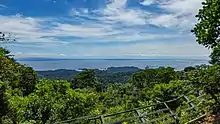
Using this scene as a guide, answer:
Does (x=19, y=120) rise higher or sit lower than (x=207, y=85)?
lower

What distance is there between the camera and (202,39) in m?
7.84

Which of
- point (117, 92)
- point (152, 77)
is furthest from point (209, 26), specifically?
point (117, 92)

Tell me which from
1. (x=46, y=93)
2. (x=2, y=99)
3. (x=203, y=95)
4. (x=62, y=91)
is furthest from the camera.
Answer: (x=62, y=91)

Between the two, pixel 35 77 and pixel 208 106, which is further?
pixel 35 77

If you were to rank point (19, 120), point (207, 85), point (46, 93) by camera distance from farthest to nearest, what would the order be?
point (46, 93), point (19, 120), point (207, 85)

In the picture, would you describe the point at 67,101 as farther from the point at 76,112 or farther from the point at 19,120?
the point at 19,120

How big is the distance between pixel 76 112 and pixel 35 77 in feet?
107

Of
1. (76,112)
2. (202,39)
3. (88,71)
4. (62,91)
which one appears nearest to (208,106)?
(202,39)

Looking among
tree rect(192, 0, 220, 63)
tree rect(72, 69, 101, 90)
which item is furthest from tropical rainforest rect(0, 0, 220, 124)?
tree rect(72, 69, 101, 90)

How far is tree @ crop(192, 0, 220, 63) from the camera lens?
295 inches

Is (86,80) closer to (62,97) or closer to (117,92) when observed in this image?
(117,92)

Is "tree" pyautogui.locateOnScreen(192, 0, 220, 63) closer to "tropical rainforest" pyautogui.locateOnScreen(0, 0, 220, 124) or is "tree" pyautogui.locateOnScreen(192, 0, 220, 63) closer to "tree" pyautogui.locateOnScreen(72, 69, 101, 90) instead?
"tropical rainforest" pyautogui.locateOnScreen(0, 0, 220, 124)

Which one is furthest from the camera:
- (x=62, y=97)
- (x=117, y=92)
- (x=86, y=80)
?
(x=86, y=80)

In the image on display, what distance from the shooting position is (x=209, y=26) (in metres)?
7.64
